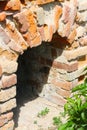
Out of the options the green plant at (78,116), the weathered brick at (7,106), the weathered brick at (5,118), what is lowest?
the weathered brick at (5,118)

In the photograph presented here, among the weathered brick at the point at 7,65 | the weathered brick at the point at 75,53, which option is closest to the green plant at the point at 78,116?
the weathered brick at the point at 7,65

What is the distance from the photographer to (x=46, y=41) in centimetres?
362

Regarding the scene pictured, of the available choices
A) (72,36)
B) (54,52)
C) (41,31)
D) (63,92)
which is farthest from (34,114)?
(41,31)

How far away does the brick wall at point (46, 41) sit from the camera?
10.5 ft

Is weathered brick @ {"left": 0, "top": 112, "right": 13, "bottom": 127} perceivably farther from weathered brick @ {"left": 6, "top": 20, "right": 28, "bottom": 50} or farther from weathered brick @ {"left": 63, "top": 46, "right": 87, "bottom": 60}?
weathered brick @ {"left": 63, "top": 46, "right": 87, "bottom": 60}

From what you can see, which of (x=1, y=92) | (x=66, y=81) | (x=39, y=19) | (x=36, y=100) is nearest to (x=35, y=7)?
(x=39, y=19)

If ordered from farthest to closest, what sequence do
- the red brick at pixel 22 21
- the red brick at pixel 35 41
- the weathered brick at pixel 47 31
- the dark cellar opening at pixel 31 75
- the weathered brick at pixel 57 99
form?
the dark cellar opening at pixel 31 75 → the weathered brick at pixel 57 99 → the weathered brick at pixel 47 31 → the red brick at pixel 35 41 → the red brick at pixel 22 21

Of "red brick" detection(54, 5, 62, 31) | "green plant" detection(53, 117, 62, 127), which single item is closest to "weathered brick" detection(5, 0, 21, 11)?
"red brick" detection(54, 5, 62, 31)

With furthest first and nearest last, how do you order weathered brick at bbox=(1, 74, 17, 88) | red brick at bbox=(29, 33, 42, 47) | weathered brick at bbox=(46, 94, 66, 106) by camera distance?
weathered brick at bbox=(46, 94, 66, 106), red brick at bbox=(29, 33, 42, 47), weathered brick at bbox=(1, 74, 17, 88)

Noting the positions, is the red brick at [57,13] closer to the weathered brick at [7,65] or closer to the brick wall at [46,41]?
the brick wall at [46,41]

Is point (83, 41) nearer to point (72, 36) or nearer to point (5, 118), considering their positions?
point (72, 36)

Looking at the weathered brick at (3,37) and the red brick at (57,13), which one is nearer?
the weathered brick at (3,37)

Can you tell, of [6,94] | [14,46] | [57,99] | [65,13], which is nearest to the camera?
[14,46]

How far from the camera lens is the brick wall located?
3.19 m
